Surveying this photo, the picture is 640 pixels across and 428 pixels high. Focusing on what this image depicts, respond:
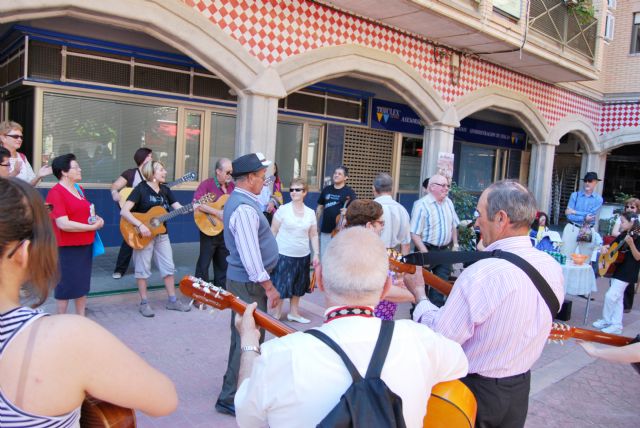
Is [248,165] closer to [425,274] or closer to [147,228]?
[425,274]

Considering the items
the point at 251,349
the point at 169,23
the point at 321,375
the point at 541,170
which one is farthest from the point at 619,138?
the point at 321,375

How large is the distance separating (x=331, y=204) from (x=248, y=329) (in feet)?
17.1

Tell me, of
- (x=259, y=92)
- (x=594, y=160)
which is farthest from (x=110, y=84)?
(x=594, y=160)

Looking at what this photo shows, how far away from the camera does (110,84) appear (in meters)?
8.57

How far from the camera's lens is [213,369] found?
4.54 meters

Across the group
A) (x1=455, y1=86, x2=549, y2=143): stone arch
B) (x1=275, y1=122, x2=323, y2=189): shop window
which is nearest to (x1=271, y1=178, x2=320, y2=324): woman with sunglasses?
(x1=275, y1=122, x2=323, y2=189): shop window

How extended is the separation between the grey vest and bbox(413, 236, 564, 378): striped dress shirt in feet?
5.49

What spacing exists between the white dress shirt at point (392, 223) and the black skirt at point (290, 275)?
96cm

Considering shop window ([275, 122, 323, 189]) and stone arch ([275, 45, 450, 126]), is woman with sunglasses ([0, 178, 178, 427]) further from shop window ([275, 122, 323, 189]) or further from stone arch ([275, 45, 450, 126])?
shop window ([275, 122, 323, 189])

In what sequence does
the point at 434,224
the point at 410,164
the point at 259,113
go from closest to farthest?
the point at 434,224, the point at 259,113, the point at 410,164

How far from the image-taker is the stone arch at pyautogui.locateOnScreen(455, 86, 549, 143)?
420 inches

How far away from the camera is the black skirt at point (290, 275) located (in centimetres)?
578

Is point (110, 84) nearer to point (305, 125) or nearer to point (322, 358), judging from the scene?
point (305, 125)

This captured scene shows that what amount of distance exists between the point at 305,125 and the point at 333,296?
9.95m
